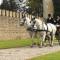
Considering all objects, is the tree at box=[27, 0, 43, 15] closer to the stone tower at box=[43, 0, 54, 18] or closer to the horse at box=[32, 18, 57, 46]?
the stone tower at box=[43, 0, 54, 18]

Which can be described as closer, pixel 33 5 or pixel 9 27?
pixel 9 27

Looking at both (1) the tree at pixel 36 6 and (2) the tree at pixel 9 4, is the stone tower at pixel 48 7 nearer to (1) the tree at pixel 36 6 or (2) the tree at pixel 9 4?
(1) the tree at pixel 36 6

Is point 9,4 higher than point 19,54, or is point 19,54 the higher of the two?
point 9,4

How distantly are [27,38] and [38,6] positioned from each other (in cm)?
1933

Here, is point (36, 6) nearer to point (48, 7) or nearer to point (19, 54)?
point (48, 7)

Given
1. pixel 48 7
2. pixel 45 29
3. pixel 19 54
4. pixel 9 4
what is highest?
pixel 48 7

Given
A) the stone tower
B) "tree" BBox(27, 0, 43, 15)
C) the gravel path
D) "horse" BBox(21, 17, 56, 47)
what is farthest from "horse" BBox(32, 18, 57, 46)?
"tree" BBox(27, 0, 43, 15)

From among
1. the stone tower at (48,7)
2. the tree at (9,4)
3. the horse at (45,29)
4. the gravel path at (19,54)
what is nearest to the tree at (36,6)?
the tree at (9,4)

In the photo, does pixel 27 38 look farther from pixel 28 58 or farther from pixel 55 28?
pixel 28 58

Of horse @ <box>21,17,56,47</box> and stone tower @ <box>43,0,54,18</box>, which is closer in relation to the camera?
horse @ <box>21,17,56,47</box>

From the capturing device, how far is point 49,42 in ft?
85.9

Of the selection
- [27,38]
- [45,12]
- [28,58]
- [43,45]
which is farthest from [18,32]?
[28,58]

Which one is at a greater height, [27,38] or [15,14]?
A: [15,14]

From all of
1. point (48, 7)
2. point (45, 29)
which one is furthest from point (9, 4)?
point (45, 29)
